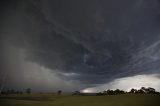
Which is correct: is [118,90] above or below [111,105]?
above

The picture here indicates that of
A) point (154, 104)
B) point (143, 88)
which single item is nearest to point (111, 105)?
point (154, 104)

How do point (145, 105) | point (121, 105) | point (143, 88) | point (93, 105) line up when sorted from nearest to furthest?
point (145, 105) < point (121, 105) < point (93, 105) < point (143, 88)

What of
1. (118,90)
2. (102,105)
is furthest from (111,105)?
(118,90)

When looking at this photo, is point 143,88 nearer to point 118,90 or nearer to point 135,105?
point 118,90

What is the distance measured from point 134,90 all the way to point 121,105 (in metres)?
44.6

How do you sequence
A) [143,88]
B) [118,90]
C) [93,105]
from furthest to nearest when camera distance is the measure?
[118,90] → [143,88] → [93,105]

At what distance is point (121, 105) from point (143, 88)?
42607 millimetres

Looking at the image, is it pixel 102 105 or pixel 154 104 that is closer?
pixel 154 104

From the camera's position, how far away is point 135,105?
3547 cm

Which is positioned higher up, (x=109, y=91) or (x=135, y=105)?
(x=109, y=91)

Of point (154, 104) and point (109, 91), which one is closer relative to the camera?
point (154, 104)

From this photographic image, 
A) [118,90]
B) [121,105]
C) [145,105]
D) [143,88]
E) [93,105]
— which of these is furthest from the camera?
[118,90]

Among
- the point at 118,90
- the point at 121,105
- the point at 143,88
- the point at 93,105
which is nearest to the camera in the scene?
the point at 121,105

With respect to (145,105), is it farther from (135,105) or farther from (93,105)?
(93,105)
